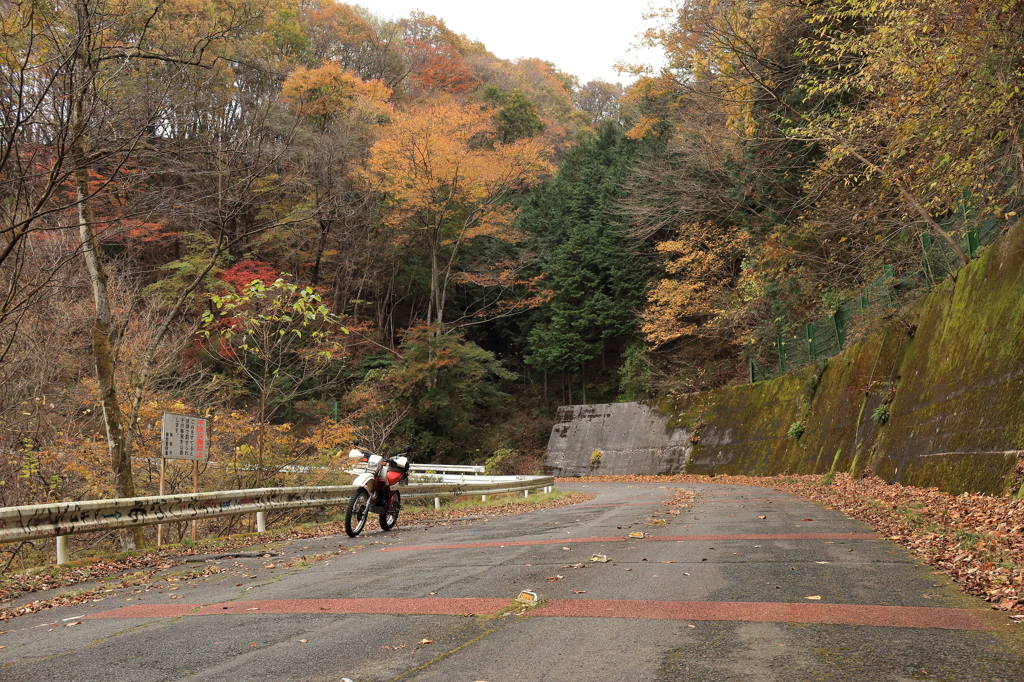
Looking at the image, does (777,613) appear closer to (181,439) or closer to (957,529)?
(957,529)

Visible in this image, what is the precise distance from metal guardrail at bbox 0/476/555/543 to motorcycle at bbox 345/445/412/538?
1628 millimetres

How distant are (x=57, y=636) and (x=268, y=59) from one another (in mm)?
11241

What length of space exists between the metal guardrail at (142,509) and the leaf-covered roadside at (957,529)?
8.34 metres

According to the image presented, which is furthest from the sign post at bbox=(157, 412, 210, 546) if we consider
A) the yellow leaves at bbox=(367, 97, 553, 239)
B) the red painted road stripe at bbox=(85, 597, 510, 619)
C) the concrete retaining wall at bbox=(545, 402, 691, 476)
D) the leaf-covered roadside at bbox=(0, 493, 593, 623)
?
the concrete retaining wall at bbox=(545, 402, 691, 476)

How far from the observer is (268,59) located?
13000 millimetres

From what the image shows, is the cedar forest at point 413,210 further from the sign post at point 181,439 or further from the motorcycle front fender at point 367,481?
the motorcycle front fender at point 367,481

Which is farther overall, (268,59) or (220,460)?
(220,460)

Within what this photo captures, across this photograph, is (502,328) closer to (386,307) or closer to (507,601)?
(386,307)

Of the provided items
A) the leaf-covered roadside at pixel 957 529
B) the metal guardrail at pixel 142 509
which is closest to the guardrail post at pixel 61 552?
the metal guardrail at pixel 142 509

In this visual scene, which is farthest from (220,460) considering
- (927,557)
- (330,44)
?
(330,44)

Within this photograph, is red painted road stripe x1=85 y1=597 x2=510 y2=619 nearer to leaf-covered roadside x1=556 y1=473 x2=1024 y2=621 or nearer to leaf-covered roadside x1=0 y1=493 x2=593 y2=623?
leaf-covered roadside x1=0 y1=493 x2=593 y2=623

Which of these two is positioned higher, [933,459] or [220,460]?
[933,459]

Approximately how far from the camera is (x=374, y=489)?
417 inches

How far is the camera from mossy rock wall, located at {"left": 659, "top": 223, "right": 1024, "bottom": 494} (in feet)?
29.3
